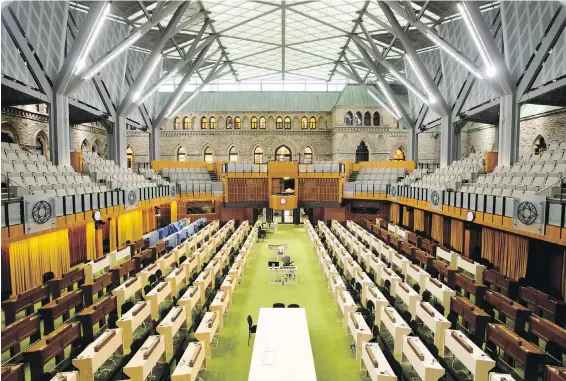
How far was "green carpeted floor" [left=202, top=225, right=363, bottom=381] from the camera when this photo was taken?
7.64 metres

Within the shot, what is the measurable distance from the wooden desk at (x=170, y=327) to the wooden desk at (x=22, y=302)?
4.16 meters

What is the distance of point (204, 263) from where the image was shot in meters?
15.0

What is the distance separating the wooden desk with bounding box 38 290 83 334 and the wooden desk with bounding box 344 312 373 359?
7546 mm

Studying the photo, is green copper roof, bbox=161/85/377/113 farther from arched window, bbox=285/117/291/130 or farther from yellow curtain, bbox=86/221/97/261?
yellow curtain, bbox=86/221/97/261

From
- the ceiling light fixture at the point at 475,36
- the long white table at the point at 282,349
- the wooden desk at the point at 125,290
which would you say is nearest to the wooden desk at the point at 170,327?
the long white table at the point at 282,349

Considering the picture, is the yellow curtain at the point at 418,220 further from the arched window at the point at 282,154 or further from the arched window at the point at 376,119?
the arched window at the point at 282,154

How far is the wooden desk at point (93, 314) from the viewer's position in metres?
7.83

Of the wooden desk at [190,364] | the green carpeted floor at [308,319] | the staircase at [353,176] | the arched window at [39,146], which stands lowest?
the green carpeted floor at [308,319]

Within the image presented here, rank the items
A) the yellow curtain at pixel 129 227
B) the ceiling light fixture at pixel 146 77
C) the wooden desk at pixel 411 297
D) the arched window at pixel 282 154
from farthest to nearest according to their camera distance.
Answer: the arched window at pixel 282 154, the ceiling light fixture at pixel 146 77, the yellow curtain at pixel 129 227, the wooden desk at pixel 411 297

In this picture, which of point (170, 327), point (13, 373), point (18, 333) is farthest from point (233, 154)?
point (13, 373)

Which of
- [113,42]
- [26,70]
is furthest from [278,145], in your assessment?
[26,70]

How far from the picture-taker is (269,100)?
123 feet

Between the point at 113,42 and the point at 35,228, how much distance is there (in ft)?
51.7

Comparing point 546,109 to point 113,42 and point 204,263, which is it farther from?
point 113,42
